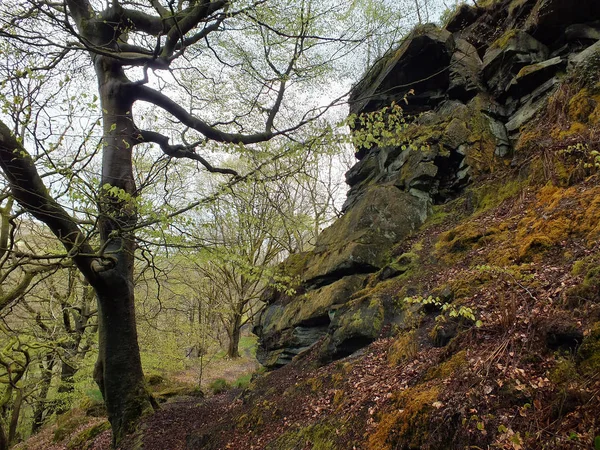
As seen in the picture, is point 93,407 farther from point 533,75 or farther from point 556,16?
point 556,16

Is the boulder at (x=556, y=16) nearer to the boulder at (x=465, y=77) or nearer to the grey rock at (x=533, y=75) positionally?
the grey rock at (x=533, y=75)

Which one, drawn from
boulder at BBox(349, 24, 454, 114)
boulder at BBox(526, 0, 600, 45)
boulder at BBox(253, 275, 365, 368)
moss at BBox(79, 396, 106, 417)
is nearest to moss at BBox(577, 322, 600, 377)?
boulder at BBox(253, 275, 365, 368)

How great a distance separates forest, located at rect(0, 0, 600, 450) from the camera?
8.91ft

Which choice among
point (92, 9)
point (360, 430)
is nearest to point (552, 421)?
point (360, 430)

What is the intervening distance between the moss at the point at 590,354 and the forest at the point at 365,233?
0.03ft

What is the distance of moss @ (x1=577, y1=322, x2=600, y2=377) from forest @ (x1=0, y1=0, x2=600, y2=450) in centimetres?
1

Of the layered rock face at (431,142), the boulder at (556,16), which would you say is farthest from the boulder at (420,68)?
the boulder at (556,16)

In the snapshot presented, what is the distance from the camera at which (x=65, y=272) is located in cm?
1181

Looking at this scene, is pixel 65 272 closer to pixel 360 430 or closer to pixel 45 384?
pixel 45 384

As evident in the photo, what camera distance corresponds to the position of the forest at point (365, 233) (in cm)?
271

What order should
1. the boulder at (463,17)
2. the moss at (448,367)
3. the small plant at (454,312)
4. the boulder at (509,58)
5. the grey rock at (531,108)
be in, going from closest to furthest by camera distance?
1. the moss at (448,367)
2. the small plant at (454,312)
3. the grey rock at (531,108)
4. the boulder at (509,58)
5. the boulder at (463,17)

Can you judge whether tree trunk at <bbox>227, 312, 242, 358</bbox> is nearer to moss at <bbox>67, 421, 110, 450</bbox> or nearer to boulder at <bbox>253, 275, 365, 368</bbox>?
boulder at <bbox>253, 275, 365, 368</bbox>

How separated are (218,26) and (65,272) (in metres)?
10.1

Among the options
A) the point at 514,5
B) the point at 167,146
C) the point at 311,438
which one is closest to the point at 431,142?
the point at 514,5
